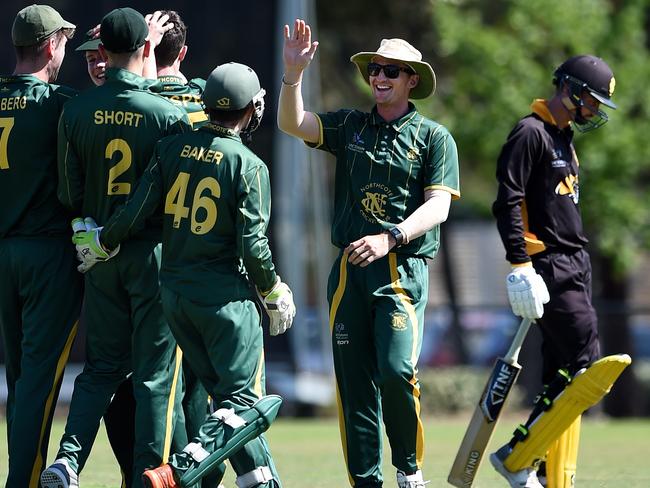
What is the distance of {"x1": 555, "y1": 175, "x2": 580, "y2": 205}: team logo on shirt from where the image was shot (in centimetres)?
762

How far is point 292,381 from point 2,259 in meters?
11.0

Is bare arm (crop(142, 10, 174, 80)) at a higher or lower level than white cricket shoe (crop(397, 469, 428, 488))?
higher

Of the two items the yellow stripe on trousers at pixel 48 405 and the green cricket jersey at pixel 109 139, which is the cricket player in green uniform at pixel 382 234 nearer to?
the green cricket jersey at pixel 109 139

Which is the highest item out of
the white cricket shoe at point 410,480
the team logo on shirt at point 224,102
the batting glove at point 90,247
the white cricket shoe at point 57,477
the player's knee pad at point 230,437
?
the team logo on shirt at point 224,102

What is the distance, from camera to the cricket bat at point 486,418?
7461 mm

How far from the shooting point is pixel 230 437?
6316 millimetres

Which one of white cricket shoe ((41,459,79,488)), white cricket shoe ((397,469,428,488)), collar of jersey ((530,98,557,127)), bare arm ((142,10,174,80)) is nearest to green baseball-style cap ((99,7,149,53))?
bare arm ((142,10,174,80))

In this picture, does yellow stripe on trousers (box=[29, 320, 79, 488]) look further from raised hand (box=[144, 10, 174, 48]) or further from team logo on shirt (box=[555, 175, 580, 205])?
team logo on shirt (box=[555, 175, 580, 205])

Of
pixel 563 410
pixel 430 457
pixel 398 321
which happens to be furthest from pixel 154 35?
pixel 430 457

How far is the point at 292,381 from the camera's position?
17.7 metres

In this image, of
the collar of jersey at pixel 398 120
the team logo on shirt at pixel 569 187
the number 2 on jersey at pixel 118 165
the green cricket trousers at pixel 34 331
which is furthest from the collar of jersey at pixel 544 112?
the green cricket trousers at pixel 34 331

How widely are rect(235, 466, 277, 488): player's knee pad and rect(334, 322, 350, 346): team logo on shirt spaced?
2.97 ft

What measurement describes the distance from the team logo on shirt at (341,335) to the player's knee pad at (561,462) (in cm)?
140

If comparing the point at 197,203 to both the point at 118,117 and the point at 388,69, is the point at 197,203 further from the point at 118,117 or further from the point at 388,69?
the point at 388,69
